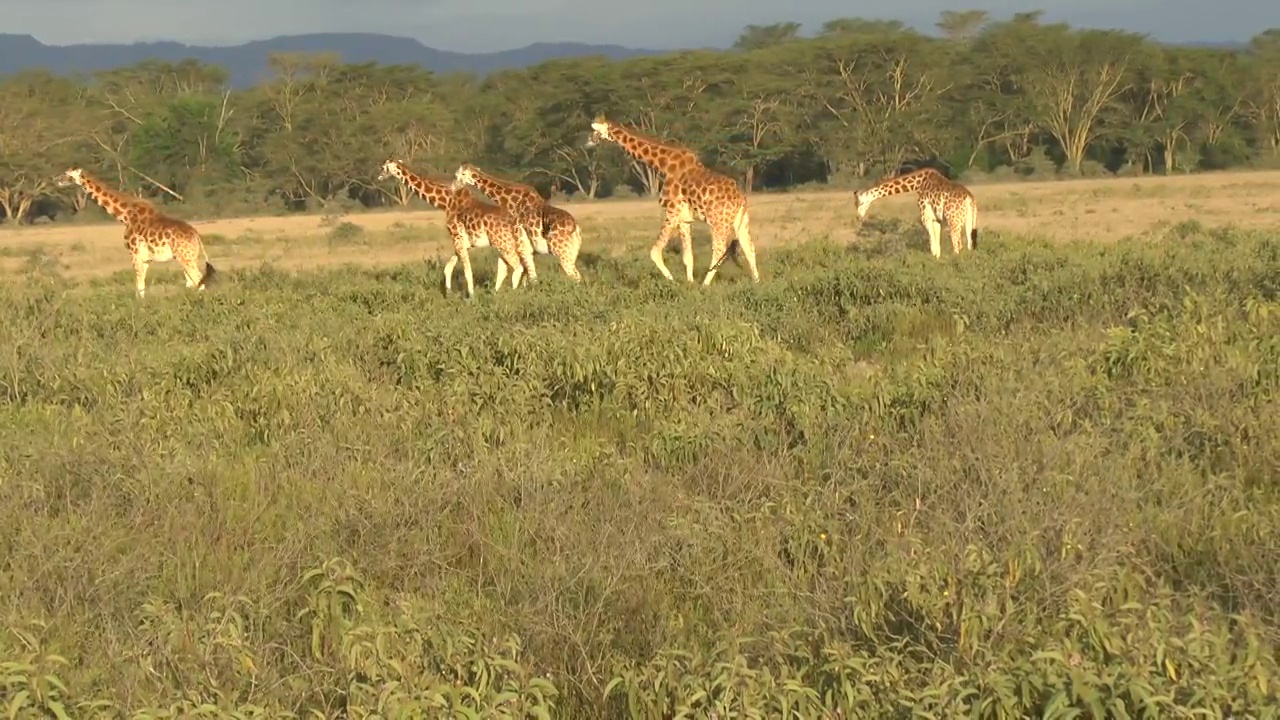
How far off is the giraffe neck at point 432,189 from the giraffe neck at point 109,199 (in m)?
3.06

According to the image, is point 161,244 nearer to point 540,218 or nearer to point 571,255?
point 540,218

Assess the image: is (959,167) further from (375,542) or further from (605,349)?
(375,542)

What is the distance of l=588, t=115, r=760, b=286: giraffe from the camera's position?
40.2ft

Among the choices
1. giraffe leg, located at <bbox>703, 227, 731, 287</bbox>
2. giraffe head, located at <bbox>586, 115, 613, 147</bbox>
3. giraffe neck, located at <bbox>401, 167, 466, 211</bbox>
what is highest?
giraffe head, located at <bbox>586, 115, 613, 147</bbox>

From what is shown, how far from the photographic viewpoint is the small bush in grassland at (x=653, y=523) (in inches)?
116

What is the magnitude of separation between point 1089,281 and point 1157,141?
35692 mm

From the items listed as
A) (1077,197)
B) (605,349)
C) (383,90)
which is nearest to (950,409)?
(605,349)

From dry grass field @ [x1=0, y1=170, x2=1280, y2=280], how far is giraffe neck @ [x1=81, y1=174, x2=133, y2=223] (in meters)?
2.02

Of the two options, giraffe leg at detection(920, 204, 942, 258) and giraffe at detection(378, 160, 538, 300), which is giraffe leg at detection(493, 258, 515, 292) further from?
giraffe leg at detection(920, 204, 942, 258)

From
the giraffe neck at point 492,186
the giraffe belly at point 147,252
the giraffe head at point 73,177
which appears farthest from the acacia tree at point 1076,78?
the giraffe belly at point 147,252

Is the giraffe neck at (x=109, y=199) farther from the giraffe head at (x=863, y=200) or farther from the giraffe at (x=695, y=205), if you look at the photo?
the giraffe head at (x=863, y=200)

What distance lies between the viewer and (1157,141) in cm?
4059

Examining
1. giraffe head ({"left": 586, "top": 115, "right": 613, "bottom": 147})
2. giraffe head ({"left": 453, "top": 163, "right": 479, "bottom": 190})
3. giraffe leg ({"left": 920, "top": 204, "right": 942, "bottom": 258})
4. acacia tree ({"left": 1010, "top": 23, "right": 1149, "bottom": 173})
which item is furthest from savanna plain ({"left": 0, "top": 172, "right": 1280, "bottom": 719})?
acacia tree ({"left": 1010, "top": 23, "right": 1149, "bottom": 173})

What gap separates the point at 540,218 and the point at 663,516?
27.4ft
